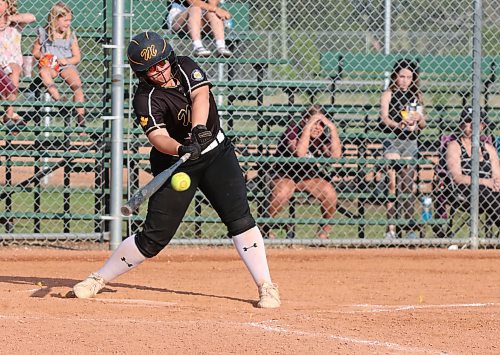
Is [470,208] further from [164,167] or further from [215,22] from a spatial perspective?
[164,167]

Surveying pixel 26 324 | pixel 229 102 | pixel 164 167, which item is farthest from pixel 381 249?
pixel 26 324

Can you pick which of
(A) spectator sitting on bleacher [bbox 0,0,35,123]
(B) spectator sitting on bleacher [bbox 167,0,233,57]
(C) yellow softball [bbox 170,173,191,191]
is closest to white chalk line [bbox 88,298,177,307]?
(C) yellow softball [bbox 170,173,191,191]

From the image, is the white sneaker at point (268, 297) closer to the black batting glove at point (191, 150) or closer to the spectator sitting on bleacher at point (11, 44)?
the black batting glove at point (191, 150)

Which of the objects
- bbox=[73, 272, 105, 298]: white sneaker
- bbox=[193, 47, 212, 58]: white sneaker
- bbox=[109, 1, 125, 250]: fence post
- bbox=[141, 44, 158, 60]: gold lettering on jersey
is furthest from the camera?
bbox=[193, 47, 212, 58]: white sneaker

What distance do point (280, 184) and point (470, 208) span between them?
1.79m

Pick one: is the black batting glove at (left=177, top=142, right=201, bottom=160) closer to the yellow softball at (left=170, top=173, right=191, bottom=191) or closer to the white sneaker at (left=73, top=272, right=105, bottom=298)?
the yellow softball at (left=170, top=173, right=191, bottom=191)

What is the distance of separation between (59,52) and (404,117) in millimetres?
3361

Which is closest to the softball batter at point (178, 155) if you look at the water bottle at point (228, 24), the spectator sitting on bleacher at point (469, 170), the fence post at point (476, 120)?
the fence post at point (476, 120)

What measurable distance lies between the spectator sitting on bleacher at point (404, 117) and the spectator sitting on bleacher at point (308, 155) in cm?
57

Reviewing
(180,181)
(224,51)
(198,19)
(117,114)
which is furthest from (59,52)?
(180,181)

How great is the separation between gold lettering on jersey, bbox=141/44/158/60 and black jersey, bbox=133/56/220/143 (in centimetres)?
26

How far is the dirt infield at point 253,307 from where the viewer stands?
4.94 metres

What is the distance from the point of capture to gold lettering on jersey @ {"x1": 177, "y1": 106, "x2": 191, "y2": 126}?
609 cm

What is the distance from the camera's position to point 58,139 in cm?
944
